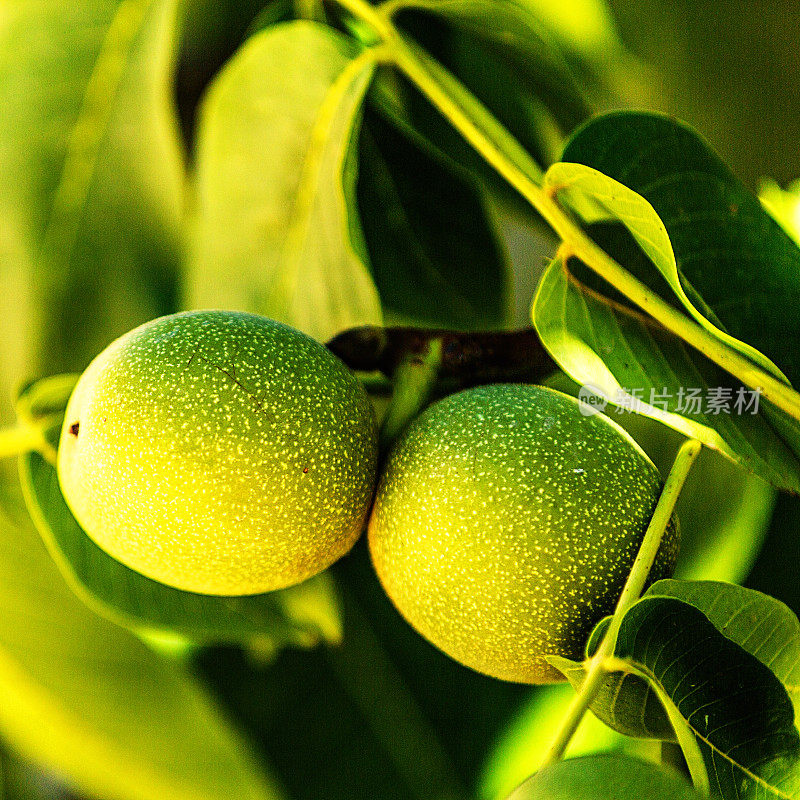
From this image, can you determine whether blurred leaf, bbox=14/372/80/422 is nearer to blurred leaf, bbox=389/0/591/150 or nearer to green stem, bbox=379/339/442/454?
green stem, bbox=379/339/442/454

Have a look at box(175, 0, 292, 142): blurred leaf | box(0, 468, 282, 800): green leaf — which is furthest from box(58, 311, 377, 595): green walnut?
box(175, 0, 292, 142): blurred leaf

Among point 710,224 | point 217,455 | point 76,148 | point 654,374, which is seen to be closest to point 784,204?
point 710,224

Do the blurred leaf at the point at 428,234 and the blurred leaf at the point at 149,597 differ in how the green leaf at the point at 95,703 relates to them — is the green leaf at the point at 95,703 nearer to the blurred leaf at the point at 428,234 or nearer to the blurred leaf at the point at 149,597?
the blurred leaf at the point at 149,597

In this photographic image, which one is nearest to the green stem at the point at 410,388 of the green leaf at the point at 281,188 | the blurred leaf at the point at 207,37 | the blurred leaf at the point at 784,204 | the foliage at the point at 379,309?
the foliage at the point at 379,309

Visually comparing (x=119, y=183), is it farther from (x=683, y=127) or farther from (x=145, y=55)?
(x=683, y=127)

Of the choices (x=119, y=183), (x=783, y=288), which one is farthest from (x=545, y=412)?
(x=119, y=183)

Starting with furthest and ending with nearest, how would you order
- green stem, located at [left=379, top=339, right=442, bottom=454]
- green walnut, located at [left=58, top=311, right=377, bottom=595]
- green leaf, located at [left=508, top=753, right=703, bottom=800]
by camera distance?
green stem, located at [left=379, top=339, right=442, bottom=454] < green walnut, located at [left=58, top=311, right=377, bottom=595] < green leaf, located at [left=508, top=753, right=703, bottom=800]
